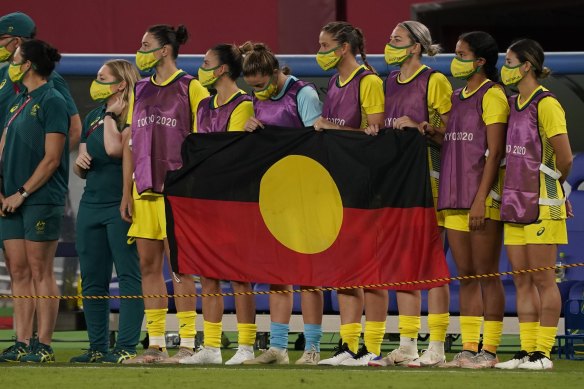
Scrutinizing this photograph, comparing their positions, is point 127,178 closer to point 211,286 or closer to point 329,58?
point 211,286

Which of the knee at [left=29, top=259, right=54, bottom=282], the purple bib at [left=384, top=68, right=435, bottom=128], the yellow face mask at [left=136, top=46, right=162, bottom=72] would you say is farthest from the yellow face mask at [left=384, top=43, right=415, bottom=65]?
the knee at [left=29, top=259, right=54, bottom=282]

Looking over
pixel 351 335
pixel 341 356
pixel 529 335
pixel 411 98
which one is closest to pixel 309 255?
pixel 351 335

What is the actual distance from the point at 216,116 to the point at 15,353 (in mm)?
2058

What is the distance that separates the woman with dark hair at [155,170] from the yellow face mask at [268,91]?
38 cm

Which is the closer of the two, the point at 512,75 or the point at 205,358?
the point at 512,75

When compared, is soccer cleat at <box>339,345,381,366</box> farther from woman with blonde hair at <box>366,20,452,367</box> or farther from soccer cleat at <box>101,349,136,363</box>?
soccer cleat at <box>101,349,136,363</box>

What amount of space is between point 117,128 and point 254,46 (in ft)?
3.58

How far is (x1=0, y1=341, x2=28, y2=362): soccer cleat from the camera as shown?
10.3m

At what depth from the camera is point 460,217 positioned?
9570 mm

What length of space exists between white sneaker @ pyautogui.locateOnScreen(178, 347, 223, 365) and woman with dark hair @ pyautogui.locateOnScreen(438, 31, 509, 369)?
4.84ft

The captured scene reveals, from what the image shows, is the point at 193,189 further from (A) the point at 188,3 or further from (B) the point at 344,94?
(A) the point at 188,3

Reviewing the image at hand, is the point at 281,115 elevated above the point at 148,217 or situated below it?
above

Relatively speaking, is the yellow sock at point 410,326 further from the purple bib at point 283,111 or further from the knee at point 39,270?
the knee at point 39,270

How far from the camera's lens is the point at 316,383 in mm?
8406
